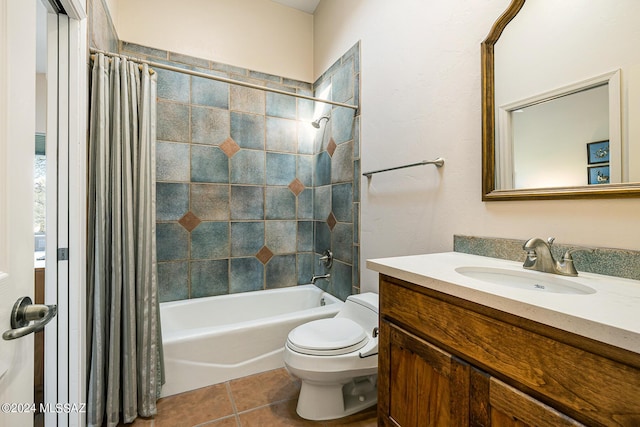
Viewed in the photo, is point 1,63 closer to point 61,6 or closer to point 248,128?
point 61,6

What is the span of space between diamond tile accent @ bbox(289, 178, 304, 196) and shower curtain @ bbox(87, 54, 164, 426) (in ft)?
4.11

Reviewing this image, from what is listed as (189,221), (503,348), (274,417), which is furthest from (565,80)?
(189,221)

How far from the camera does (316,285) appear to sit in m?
2.65

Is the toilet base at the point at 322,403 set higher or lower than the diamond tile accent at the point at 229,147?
lower

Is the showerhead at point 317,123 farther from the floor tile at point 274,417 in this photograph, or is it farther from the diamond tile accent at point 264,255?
the floor tile at point 274,417

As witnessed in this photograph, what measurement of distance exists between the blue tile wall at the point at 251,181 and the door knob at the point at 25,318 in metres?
1.68

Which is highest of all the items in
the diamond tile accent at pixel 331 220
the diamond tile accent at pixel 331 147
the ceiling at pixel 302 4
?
the ceiling at pixel 302 4

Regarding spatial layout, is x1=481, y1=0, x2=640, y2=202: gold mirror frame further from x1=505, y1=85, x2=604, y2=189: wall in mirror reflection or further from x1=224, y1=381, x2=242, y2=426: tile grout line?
x1=224, y1=381, x2=242, y2=426: tile grout line

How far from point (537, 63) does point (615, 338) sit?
40.0 inches

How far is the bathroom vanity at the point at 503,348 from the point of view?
19.5 inches

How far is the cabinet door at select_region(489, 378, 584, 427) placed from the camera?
1.84 ft

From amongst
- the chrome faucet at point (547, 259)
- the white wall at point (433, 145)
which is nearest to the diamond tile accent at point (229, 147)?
the white wall at point (433, 145)

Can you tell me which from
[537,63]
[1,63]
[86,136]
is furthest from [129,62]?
[537,63]

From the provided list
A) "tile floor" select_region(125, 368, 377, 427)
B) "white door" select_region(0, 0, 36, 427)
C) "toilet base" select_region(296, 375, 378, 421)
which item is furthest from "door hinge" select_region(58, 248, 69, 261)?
"toilet base" select_region(296, 375, 378, 421)
